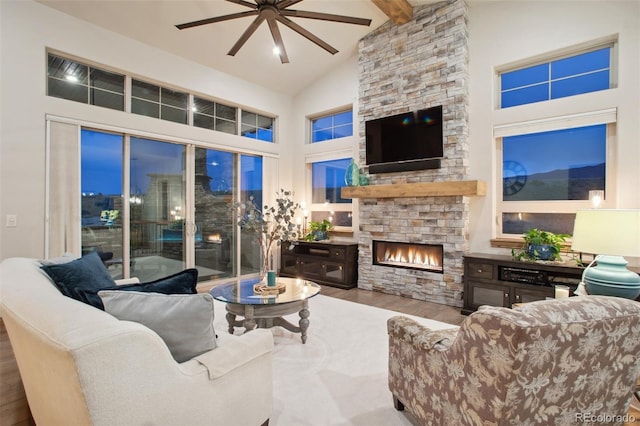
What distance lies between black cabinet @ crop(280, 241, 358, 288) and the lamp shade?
11.3ft

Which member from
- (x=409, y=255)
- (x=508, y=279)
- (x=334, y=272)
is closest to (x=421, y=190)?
(x=409, y=255)

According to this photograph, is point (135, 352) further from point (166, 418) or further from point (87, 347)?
point (166, 418)

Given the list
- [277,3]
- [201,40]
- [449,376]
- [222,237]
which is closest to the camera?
[449,376]

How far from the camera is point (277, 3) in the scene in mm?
2936

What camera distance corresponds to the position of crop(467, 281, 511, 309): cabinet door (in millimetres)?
3719

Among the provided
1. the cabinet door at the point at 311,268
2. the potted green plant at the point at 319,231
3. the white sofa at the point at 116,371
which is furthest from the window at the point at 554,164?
the white sofa at the point at 116,371

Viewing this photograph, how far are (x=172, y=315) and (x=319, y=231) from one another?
4.46 metres

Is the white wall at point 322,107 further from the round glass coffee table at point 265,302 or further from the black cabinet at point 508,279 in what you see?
the round glass coffee table at point 265,302

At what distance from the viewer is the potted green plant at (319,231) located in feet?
19.0

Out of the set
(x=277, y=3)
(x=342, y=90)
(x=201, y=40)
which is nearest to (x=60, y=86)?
(x=201, y=40)

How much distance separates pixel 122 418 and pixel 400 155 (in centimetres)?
449

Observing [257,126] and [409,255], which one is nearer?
[409,255]

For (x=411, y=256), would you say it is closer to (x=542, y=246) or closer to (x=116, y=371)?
(x=542, y=246)

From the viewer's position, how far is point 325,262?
18.0 feet
